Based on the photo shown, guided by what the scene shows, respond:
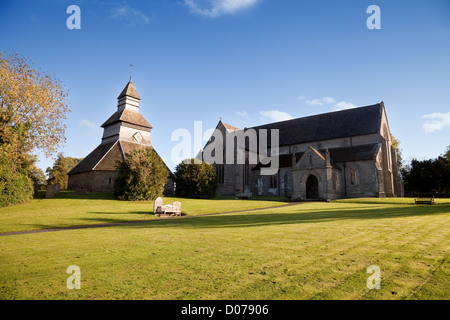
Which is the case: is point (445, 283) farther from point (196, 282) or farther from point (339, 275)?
point (196, 282)

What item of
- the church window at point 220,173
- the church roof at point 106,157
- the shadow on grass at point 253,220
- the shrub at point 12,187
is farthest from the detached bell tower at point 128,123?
the shadow on grass at point 253,220

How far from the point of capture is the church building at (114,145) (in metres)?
36.0

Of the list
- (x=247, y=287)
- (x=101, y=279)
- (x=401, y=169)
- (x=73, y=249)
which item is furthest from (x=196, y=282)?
(x=401, y=169)

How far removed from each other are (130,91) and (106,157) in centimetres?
1421

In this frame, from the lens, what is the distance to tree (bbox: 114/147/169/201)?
2950 centimetres

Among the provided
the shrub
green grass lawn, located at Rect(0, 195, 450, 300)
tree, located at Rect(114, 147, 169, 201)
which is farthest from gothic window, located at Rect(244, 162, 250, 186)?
green grass lawn, located at Rect(0, 195, 450, 300)

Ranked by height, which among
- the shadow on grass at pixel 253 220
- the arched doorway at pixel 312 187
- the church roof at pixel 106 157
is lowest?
the shadow on grass at pixel 253 220

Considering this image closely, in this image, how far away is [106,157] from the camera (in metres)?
37.8

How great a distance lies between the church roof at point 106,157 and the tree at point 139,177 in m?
5.84

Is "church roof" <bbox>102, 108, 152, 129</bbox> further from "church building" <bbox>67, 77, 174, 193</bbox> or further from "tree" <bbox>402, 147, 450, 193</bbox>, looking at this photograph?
"tree" <bbox>402, 147, 450, 193</bbox>

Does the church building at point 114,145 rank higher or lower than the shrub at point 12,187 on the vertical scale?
higher

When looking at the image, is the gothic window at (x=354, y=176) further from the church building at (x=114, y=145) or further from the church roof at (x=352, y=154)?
the church building at (x=114, y=145)

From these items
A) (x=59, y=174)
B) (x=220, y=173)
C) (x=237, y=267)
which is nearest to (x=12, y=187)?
(x=237, y=267)

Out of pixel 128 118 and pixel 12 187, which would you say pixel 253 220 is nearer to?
pixel 12 187
